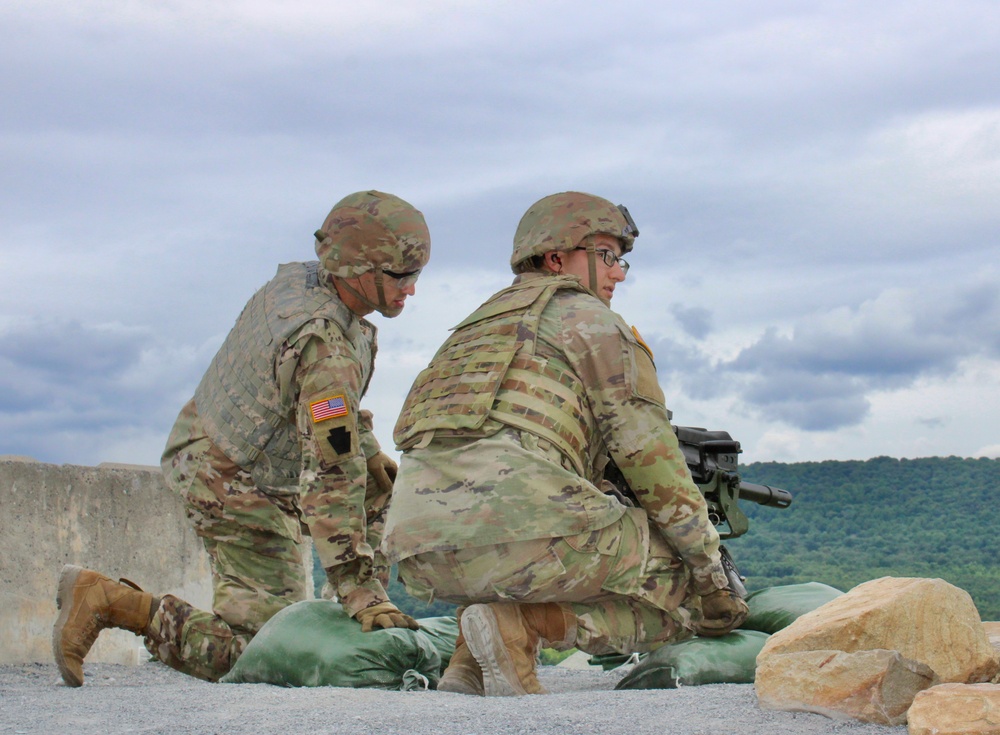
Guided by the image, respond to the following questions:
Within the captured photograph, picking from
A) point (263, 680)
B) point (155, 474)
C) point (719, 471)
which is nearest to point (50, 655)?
point (155, 474)

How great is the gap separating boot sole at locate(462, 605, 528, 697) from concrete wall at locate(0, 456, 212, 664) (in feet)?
11.5

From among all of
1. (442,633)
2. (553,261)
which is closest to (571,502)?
(553,261)

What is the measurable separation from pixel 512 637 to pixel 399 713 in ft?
1.94

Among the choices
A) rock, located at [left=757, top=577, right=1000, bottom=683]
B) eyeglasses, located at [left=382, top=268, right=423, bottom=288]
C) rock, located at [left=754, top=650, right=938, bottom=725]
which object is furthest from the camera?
eyeglasses, located at [left=382, top=268, right=423, bottom=288]

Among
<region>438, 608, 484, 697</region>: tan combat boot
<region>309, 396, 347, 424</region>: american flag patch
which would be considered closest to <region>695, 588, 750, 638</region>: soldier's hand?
<region>438, 608, 484, 697</region>: tan combat boot

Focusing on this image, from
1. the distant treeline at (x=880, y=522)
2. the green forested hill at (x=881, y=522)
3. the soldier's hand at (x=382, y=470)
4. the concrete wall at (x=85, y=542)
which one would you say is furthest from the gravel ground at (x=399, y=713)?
the green forested hill at (x=881, y=522)

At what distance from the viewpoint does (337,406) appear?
4934 mm

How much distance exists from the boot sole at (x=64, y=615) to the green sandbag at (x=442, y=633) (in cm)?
152

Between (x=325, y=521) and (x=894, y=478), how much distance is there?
1095 centimetres

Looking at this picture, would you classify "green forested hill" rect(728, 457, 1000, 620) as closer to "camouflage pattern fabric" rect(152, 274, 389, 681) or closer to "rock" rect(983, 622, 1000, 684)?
"rock" rect(983, 622, 1000, 684)

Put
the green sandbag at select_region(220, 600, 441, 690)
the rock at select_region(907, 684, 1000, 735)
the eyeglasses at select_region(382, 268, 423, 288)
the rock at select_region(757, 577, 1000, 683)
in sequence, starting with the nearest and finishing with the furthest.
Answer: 1. the rock at select_region(907, 684, 1000, 735)
2. the rock at select_region(757, 577, 1000, 683)
3. the green sandbag at select_region(220, 600, 441, 690)
4. the eyeglasses at select_region(382, 268, 423, 288)

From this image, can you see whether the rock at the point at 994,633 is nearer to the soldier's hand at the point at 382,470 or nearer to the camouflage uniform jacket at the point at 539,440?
the camouflage uniform jacket at the point at 539,440

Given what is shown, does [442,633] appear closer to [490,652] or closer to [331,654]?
[331,654]

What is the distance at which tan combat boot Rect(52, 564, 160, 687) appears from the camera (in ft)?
17.1
